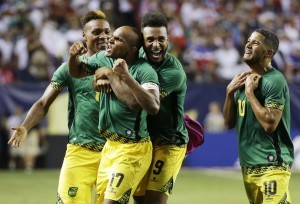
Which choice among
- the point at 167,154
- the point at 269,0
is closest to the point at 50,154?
the point at 269,0

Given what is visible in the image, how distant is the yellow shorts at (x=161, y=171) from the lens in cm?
826

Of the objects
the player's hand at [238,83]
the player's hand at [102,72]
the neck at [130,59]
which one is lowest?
the player's hand at [238,83]

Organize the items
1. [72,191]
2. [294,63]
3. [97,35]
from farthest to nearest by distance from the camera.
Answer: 1. [294,63]
2. [97,35]
3. [72,191]

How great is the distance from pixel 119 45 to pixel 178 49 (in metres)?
13.8

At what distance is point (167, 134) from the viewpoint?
27.2 ft

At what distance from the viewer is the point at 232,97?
26.5ft

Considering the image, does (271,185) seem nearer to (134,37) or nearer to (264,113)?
(264,113)

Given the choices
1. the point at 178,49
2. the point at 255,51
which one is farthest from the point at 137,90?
the point at 178,49

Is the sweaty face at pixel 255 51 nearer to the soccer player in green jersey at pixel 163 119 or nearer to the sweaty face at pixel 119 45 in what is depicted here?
the soccer player in green jersey at pixel 163 119

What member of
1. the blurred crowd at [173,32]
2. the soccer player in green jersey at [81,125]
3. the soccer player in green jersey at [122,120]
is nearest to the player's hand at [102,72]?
the soccer player in green jersey at [122,120]

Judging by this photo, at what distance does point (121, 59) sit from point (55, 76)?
154 centimetres

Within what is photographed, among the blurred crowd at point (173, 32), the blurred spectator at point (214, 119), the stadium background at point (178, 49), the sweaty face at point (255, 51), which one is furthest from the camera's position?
the blurred crowd at point (173, 32)

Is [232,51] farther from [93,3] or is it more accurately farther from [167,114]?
[167,114]

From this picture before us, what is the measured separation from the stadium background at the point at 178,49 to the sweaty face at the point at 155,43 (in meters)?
10.1
